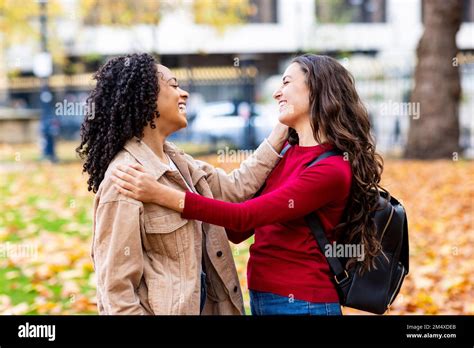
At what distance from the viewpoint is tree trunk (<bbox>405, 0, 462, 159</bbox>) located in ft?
47.6

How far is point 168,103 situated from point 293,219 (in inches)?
24.8

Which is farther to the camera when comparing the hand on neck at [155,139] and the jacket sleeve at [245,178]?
the jacket sleeve at [245,178]

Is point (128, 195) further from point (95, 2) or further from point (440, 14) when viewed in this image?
point (95, 2)

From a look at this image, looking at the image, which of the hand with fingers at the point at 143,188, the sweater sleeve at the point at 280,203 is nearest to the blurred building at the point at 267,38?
the sweater sleeve at the point at 280,203

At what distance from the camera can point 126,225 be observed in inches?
99.3

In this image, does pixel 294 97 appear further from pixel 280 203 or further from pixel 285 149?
pixel 280 203

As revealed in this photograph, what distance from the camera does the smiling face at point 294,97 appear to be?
2.87 m

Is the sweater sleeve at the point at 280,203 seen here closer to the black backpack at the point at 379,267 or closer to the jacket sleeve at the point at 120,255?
the black backpack at the point at 379,267

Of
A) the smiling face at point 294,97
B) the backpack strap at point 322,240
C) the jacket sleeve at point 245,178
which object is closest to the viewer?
the backpack strap at point 322,240

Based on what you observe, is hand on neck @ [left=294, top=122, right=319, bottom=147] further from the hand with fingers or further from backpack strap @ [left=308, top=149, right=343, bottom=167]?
the hand with fingers

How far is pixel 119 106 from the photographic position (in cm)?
266

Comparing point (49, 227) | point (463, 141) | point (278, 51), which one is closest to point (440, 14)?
point (463, 141)

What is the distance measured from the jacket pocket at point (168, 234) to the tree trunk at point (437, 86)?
1224 cm
